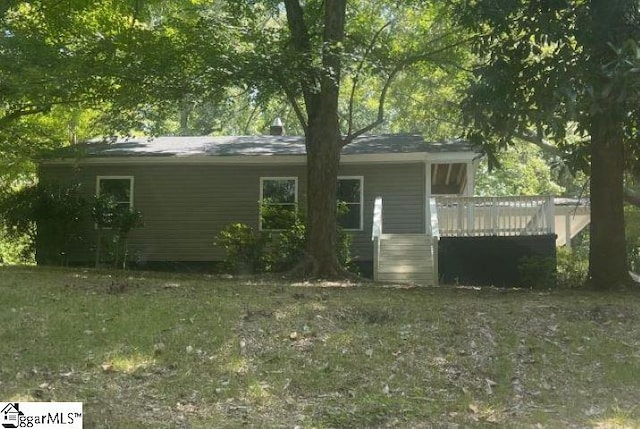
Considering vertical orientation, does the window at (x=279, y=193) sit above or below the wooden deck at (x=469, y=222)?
above

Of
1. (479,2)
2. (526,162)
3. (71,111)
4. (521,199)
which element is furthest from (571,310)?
(526,162)

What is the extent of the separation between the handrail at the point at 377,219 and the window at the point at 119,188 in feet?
21.1

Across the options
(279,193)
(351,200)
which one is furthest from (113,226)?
(351,200)

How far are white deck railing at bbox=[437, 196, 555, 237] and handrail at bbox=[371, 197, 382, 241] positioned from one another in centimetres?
139

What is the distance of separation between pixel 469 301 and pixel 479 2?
4156 mm

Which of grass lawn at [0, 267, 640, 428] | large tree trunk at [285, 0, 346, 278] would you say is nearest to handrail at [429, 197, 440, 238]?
large tree trunk at [285, 0, 346, 278]

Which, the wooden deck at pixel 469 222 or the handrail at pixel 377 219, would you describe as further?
the handrail at pixel 377 219

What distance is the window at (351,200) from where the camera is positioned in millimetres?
16578

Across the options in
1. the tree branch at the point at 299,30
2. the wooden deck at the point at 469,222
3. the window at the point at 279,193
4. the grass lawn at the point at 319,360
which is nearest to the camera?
the grass lawn at the point at 319,360

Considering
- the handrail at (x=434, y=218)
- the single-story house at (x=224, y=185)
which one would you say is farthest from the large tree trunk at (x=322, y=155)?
the single-story house at (x=224, y=185)

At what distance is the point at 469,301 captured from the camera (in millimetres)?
8820

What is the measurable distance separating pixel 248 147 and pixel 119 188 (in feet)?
11.7

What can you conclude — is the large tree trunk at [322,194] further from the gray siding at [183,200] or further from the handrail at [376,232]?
the gray siding at [183,200]

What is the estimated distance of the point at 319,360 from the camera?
6098 mm
